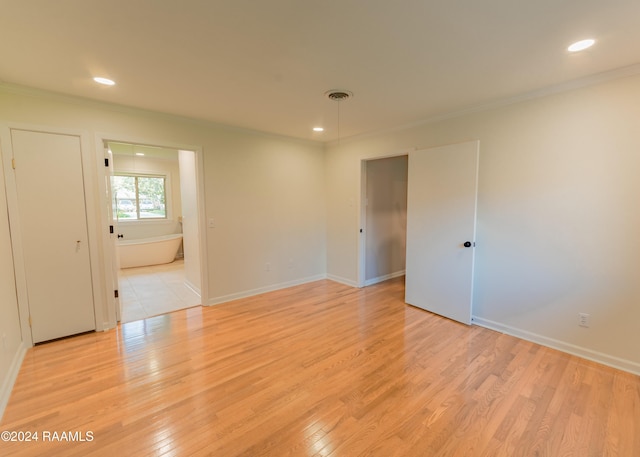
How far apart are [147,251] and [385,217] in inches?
200

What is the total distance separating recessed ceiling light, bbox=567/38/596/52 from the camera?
6.11 ft

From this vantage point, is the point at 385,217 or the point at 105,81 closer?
the point at 105,81

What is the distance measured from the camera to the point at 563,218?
258cm

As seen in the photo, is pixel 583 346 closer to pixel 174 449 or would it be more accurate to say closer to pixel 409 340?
pixel 409 340

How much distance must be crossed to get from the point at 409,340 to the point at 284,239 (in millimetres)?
2428

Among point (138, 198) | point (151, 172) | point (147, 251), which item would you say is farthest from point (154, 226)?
point (151, 172)

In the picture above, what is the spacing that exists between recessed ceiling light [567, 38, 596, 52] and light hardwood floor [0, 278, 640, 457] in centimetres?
239

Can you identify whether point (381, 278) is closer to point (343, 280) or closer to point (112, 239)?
point (343, 280)

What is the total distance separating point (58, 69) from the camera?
2.22 meters

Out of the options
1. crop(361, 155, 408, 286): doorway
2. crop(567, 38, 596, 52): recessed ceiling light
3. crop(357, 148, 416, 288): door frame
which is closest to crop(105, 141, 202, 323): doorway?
crop(357, 148, 416, 288): door frame

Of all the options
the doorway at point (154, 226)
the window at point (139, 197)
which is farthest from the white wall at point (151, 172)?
the window at point (139, 197)

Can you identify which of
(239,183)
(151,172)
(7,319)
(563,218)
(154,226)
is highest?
(151,172)

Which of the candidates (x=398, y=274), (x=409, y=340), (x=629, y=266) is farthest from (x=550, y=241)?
(x=398, y=274)

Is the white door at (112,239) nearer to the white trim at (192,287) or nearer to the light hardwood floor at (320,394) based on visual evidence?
the light hardwood floor at (320,394)
